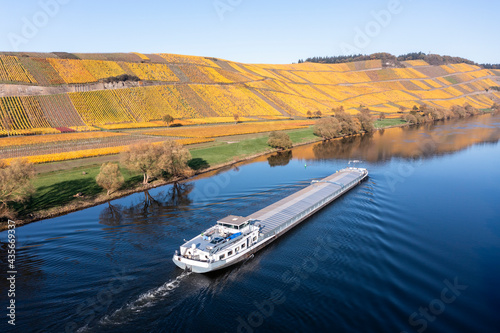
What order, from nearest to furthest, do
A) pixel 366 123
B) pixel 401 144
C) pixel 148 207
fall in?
pixel 148 207, pixel 401 144, pixel 366 123

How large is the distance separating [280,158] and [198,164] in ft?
82.0

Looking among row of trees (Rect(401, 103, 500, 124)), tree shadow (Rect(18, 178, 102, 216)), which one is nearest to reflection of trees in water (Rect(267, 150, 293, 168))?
tree shadow (Rect(18, 178, 102, 216))

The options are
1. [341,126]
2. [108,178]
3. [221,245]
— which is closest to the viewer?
[221,245]

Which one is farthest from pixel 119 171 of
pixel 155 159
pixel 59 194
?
pixel 59 194

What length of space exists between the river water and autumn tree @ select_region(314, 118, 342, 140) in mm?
61964

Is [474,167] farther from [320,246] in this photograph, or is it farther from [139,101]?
[139,101]

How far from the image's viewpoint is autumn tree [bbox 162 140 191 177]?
2450 inches

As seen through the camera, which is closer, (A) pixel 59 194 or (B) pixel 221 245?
(B) pixel 221 245

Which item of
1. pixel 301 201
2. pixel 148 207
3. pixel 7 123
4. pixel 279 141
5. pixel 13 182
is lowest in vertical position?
pixel 301 201

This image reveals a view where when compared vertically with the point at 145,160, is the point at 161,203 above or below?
below

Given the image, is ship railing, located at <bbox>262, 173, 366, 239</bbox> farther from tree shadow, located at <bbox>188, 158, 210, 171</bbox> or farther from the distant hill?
the distant hill

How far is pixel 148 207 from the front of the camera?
5012cm

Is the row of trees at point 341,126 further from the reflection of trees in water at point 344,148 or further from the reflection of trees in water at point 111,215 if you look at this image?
the reflection of trees in water at point 111,215

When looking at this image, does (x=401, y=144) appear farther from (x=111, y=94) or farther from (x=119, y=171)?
(x=111, y=94)
